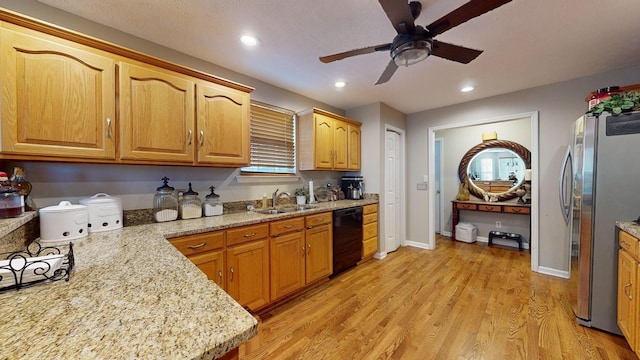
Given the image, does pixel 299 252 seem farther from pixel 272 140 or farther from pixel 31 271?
pixel 31 271

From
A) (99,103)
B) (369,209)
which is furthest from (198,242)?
(369,209)

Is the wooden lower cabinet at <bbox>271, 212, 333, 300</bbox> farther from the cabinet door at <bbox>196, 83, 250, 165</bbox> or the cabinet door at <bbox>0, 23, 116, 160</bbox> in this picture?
the cabinet door at <bbox>0, 23, 116, 160</bbox>

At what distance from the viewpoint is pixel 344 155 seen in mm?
3529

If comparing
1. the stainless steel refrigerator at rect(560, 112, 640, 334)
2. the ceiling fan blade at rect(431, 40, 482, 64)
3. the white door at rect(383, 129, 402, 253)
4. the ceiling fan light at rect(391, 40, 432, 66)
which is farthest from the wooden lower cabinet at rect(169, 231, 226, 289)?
the stainless steel refrigerator at rect(560, 112, 640, 334)

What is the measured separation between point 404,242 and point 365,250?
130cm

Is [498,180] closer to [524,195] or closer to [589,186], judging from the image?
[524,195]

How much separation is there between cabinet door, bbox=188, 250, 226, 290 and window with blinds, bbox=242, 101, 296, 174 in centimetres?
112

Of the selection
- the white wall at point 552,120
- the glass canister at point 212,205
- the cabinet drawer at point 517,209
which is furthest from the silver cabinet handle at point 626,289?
the glass canister at point 212,205

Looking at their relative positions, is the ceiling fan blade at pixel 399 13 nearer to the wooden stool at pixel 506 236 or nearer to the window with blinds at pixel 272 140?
the window with blinds at pixel 272 140

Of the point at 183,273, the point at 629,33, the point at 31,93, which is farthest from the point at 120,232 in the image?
the point at 629,33

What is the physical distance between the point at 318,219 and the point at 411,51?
1.83m

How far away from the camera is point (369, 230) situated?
3457mm

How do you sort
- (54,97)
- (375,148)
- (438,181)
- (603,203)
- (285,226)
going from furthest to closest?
(438,181) < (375,148) < (285,226) < (603,203) < (54,97)

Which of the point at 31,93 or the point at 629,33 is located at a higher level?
the point at 629,33
